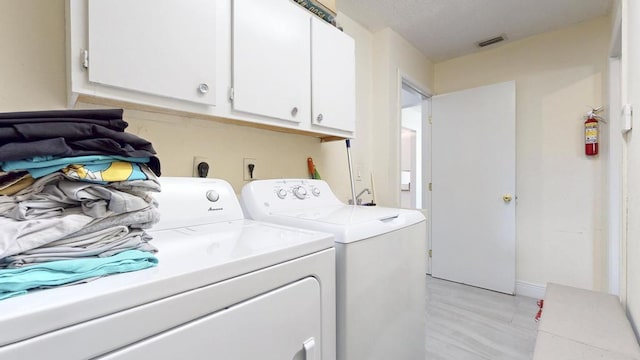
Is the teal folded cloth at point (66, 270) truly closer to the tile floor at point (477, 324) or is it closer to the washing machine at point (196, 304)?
the washing machine at point (196, 304)

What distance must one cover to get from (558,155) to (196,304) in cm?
318

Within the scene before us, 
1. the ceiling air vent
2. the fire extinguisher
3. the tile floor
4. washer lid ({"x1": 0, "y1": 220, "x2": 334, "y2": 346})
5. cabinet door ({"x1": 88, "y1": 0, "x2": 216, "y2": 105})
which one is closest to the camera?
washer lid ({"x1": 0, "y1": 220, "x2": 334, "y2": 346})

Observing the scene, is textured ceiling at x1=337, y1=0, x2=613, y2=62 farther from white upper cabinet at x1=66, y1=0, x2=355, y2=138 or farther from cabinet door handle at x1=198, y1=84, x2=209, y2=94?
cabinet door handle at x1=198, y1=84, x2=209, y2=94

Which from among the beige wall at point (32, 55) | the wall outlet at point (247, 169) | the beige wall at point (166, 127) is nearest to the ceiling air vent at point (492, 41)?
the beige wall at point (166, 127)

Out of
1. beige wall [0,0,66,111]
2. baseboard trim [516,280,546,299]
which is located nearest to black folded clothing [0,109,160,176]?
beige wall [0,0,66,111]

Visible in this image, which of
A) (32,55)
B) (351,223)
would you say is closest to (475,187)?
(351,223)

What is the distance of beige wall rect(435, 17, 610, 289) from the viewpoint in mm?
2424

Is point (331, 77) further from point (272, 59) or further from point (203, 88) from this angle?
point (203, 88)

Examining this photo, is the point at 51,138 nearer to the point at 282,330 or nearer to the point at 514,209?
the point at 282,330

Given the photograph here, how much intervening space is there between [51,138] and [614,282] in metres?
3.36

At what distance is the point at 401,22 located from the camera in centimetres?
242

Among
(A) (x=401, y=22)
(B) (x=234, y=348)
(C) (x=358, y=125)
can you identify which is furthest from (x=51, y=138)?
(A) (x=401, y=22)

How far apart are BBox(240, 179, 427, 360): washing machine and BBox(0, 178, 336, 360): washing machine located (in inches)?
2.9

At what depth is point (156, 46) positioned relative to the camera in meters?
1.01
